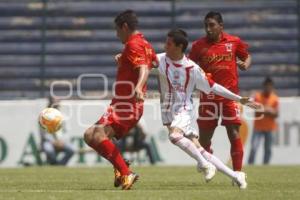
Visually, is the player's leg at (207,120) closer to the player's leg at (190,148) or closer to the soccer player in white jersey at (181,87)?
the soccer player in white jersey at (181,87)

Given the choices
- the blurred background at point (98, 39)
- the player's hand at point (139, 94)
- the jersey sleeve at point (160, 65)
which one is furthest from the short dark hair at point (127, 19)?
the blurred background at point (98, 39)

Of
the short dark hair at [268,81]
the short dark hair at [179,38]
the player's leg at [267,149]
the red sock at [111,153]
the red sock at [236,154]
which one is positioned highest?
the short dark hair at [179,38]

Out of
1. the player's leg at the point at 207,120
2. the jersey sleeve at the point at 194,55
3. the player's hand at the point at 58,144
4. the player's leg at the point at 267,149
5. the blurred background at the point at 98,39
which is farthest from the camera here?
the blurred background at the point at 98,39

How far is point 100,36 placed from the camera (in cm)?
2475

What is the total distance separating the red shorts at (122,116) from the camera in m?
12.0

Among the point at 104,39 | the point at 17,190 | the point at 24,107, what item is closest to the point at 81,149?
the point at 24,107

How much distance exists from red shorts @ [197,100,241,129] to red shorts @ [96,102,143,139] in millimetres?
Answer: 2054

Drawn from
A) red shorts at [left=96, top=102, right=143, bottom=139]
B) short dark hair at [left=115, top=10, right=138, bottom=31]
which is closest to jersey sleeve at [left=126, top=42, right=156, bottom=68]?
short dark hair at [left=115, top=10, right=138, bottom=31]

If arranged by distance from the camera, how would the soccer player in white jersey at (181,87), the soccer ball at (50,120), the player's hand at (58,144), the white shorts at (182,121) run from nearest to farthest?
the white shorts at (182,121) → the soccer player in white jersey at (181,87) → the soccer ball at (50,120) → the player's hand at (58,144)

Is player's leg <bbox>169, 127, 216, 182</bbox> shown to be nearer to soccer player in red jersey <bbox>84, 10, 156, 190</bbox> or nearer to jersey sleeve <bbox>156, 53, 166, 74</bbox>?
soccer player in red jersey <bbox>84, 10, 156, 190</bbox>

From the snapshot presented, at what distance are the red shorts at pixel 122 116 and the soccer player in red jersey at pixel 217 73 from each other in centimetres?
208

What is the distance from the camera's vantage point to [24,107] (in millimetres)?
22703

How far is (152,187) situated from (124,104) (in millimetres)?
1386

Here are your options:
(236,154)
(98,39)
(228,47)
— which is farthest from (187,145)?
(98,39)
